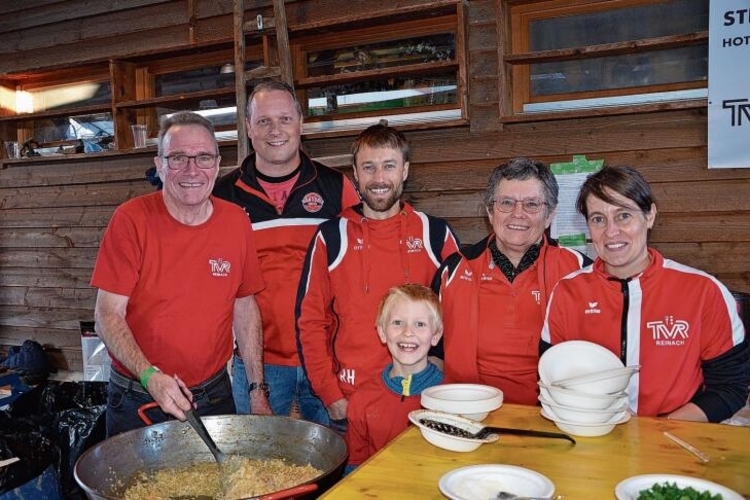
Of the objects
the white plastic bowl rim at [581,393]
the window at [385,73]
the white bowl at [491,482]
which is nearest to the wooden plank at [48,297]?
the window at [385,73]

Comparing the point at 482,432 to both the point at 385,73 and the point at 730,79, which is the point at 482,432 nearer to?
the point at 730,79

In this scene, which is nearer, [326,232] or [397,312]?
[397,312]

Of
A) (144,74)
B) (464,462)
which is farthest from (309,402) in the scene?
(144,74)

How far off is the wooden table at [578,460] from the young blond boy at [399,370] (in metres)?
0.52

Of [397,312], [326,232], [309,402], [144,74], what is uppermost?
[144,74]

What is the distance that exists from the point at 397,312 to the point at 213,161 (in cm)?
83

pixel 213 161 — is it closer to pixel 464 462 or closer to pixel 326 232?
pixel 326 232

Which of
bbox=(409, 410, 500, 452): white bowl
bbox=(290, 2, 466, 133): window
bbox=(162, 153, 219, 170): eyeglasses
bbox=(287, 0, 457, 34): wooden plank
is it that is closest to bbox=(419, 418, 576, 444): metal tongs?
bbox=(409, 410, 500, 452): white bowl

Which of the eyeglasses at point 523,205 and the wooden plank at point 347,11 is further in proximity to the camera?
the wooden plank at point 347,11

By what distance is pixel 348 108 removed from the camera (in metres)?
4.52

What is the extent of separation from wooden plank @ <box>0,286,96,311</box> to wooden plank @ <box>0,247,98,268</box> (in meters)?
0.16

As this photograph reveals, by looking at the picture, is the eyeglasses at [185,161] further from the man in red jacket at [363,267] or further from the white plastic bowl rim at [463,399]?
the white plastic bowl rim at [463,399]

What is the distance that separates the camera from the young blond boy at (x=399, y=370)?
2314mm

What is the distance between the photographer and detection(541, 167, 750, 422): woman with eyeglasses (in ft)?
6.59
